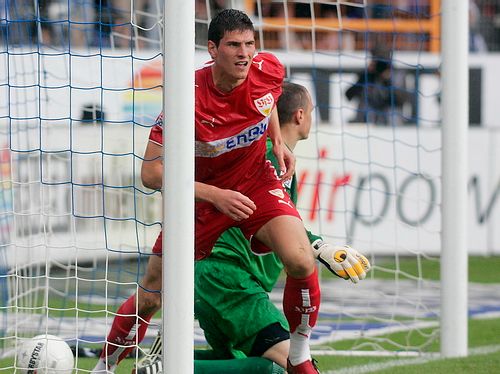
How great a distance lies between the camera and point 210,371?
5.89 metres

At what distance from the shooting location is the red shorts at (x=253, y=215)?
5645 mm

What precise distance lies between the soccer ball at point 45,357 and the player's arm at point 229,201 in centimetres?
122

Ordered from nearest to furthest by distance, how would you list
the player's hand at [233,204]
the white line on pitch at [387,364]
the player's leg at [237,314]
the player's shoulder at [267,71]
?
the player's hand at [233,204]
the player's shoulder at [267,71]
the player's leg at [237,314]
the white line on pitch at [387,364]

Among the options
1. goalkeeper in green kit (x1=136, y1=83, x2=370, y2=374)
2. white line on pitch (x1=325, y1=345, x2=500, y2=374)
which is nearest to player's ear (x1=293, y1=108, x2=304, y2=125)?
goalkeeper in green kit (x1=136, y1=83, x2=370, y2=374)

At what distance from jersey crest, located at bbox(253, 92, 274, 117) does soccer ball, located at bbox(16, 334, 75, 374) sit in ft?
5.22

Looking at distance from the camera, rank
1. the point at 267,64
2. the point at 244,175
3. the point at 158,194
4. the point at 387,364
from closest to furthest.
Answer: the point at 244,175 < the point at 267,64 < the point at 387,364 < the point at 158,194

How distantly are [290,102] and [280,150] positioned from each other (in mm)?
435

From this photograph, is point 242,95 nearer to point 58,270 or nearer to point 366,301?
point 366,301

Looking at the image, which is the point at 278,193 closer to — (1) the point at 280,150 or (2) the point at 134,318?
(1) the point at 280,150

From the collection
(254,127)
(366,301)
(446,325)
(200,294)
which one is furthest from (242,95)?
(366,301)

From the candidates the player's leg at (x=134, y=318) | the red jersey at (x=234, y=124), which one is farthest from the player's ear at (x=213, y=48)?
the player's leg at (x=134, y=318)

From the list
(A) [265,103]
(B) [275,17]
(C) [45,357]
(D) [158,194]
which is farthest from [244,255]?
(B) [275,17]

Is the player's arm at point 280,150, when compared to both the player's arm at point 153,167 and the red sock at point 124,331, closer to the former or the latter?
the player's arm at point 153,167

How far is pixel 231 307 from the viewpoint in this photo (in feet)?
19.9
